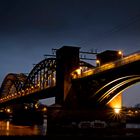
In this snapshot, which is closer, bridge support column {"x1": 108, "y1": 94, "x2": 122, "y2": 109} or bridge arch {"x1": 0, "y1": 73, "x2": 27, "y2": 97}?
bridge support column {"x1": 108, "y1": 94, "x2": 122, "y2": 109}

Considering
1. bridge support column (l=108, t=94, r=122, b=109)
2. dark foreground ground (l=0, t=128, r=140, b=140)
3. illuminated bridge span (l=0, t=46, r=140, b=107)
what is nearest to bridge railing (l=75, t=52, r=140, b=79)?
illuminated bridge span (l=0, t=46, r=140, b=107)

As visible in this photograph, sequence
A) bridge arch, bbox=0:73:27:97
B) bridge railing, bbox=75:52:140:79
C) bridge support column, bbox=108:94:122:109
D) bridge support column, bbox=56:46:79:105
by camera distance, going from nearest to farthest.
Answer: bridge railing, bbox=75:52:140:79 → bridge support column, bbox=108:94:122:109 → bridge support column, bbox=56:46:79:105 → bridge arch, bbox=0:73:27:97

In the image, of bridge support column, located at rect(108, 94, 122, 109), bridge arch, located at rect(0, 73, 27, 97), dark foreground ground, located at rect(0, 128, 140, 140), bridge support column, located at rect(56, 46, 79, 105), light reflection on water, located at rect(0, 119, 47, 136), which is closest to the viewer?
dark foreground ground, located at rect(0, 128, 140, 140)

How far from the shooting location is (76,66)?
301 feet

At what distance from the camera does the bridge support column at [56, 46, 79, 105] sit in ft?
296

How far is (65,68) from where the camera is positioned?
301ft

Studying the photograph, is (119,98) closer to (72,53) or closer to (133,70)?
(72,53)

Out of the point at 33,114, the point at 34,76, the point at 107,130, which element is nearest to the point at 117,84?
the point at 107,130

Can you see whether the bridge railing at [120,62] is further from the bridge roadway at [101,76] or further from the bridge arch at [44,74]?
the bridge arch at [44,74]

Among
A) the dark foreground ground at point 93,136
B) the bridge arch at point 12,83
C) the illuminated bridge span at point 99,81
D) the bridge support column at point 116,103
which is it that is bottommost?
the dark foreground ground at point 93,136

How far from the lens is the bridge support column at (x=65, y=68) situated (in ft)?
296

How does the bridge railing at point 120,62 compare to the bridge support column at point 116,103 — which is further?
the bridge support column at point 116,103

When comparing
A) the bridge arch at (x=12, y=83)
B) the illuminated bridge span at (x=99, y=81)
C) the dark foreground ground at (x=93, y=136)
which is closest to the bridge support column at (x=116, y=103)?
the illuminated bridge span at (x=99, y=81)

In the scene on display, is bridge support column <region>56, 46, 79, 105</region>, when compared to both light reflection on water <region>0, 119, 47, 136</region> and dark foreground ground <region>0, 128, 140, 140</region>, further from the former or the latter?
dark foreground ground <region>0, 128, 140, 140</region>
